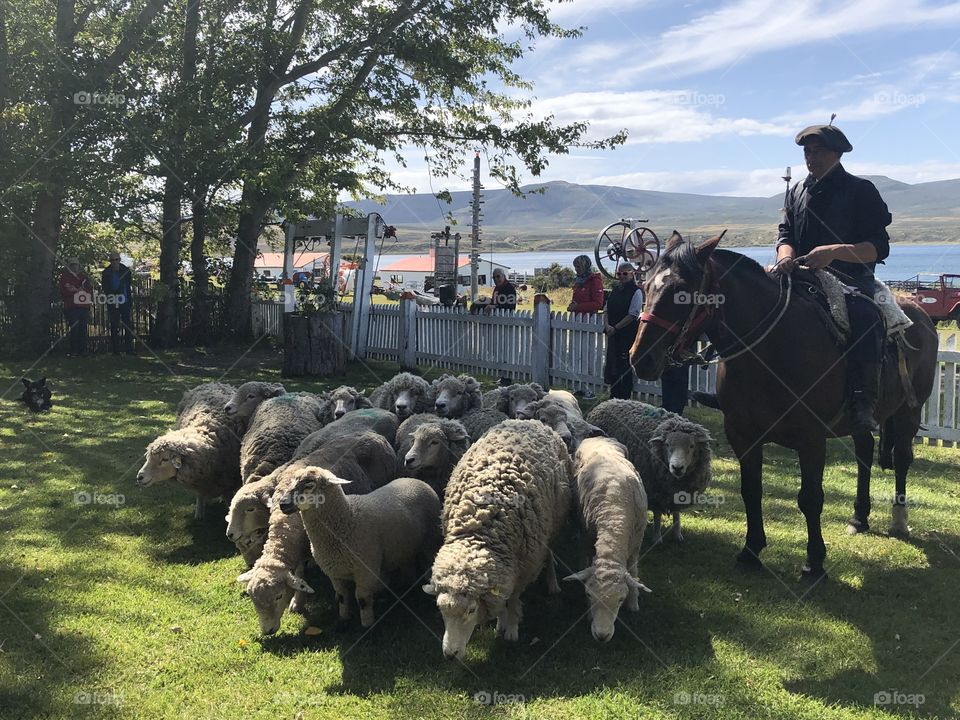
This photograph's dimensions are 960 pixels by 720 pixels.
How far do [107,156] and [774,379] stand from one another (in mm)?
15323

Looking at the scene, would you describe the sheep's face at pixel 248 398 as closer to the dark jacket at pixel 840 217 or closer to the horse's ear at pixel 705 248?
the horse's ear at pixel 705 248

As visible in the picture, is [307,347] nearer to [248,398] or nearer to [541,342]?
[541,342]

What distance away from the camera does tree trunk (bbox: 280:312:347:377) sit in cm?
1512

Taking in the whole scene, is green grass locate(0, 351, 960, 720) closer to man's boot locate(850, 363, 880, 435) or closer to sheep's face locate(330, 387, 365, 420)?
man's boot locate(850, 363, 880, 435)

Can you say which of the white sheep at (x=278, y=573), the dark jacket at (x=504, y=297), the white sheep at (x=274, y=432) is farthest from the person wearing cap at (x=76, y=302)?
the white sheep at (x=278, y=573)

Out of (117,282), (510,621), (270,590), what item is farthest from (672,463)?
(117,282)

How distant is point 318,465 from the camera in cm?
557

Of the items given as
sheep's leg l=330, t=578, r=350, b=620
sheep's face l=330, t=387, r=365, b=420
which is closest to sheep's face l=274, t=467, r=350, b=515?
sheep's leg l=330, t=578, r=350, b=620

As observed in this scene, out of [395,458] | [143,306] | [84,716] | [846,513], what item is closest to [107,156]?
[143,306]

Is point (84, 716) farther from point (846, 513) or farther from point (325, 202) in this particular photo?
point (325, 202)

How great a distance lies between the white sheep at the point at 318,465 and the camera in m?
5.30

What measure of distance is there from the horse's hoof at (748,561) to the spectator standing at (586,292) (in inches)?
299

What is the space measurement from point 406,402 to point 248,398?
1.66 meters

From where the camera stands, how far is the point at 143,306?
1945cm
